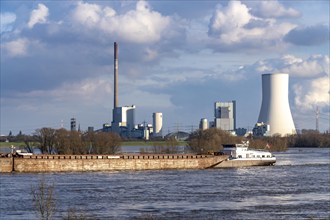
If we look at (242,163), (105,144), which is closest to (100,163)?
(242,163)

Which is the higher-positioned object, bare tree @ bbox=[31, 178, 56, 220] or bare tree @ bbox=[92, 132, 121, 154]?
bare tree @ bbox=[92, 132, 121, 154]

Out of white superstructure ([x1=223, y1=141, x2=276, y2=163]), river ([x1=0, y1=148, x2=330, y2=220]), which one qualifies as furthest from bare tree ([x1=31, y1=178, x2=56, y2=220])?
white superstructure ([x1=223, y1=141, x2=276, y2=163])

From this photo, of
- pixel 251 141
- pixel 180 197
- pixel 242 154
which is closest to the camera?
pixel 180 197

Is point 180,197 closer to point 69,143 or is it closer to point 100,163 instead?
point 100,163

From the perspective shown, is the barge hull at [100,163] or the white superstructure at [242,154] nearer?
the barge hull at [100,163]

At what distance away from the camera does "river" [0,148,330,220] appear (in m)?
33.7

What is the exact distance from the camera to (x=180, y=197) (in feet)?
136

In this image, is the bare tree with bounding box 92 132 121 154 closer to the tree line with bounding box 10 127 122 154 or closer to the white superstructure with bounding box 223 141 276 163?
the tree line with bounding box 10 127 122 154

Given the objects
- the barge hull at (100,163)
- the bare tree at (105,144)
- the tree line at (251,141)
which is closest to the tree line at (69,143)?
the bare tree at (105,144)

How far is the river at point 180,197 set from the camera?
110 feet

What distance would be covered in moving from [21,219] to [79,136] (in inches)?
2813

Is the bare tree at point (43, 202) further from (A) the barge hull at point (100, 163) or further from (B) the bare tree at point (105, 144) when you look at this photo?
(B) the bare tree at point (105, 144)

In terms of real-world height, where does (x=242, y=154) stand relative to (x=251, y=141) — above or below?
below

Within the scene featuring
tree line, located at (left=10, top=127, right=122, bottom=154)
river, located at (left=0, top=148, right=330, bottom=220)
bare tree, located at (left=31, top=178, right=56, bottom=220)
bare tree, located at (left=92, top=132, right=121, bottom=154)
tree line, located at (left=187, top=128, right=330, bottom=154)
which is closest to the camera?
bare tree, located at (left=31, top=178, right=56, bottom=220)
